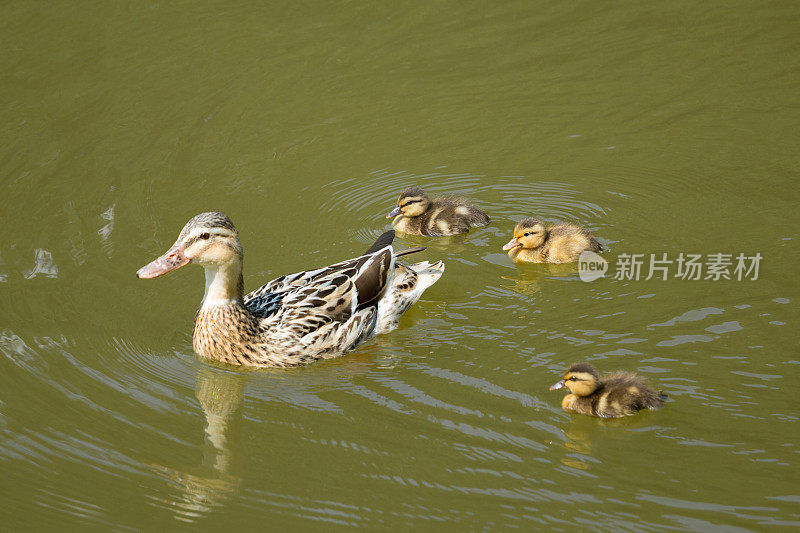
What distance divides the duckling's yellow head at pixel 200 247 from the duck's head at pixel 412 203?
5.69 ft

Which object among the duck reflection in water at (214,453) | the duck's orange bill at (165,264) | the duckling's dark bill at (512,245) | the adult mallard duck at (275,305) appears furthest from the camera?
the duckling's dark bill at (512,245)

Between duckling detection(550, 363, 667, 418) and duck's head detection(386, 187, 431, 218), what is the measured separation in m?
2.30

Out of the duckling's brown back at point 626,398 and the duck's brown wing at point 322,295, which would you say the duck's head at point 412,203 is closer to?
the duck's brown wing at point 322,295

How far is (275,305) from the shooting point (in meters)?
5.45

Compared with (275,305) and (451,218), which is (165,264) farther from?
(451,218)

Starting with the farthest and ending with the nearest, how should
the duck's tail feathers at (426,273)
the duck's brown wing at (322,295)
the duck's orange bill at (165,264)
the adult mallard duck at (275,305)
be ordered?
the duck's tail feathers at (426,273), the duck's brown wing at (322,295), the adult mallard duck at (275,305), the duck's orange bill at (165,264)

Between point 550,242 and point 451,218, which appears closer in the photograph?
point 550,242

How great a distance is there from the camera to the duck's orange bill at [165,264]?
497 cm

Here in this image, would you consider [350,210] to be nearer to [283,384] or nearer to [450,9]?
[283,384]

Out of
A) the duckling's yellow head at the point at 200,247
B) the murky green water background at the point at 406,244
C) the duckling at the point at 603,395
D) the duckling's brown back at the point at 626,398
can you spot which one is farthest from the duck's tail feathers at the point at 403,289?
the duckling's brown back at the point at 626,398

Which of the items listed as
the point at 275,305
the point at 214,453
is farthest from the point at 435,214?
the point at 214,453

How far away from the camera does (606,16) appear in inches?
363

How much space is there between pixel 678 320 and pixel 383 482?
7.03ft

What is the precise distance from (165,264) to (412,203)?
83.7 inches
